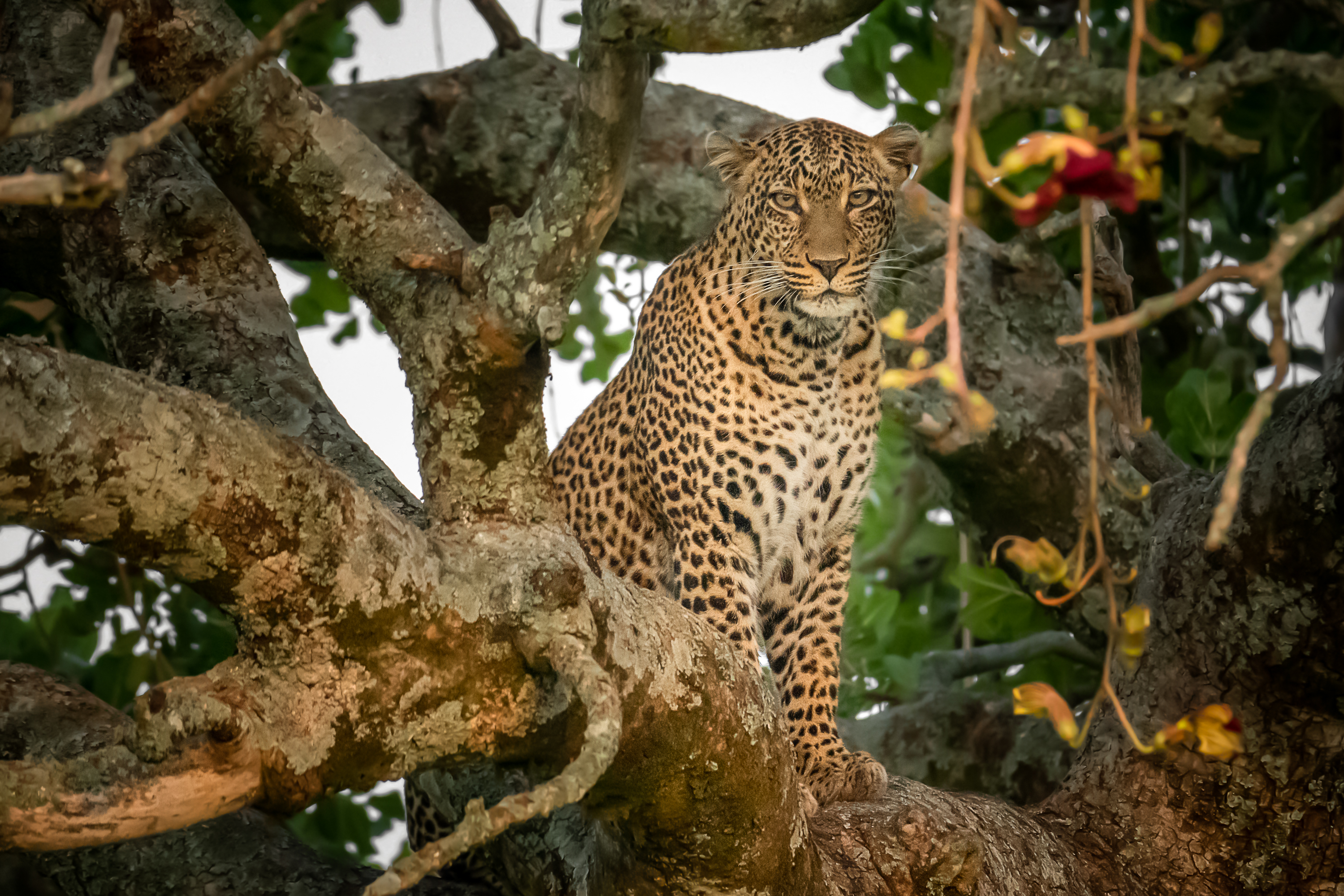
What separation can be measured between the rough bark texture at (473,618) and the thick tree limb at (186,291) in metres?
0.01

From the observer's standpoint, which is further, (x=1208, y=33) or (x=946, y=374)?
(x=1208, y=33)

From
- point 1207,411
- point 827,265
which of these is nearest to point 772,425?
point 827,265

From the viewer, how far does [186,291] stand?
11.1ft

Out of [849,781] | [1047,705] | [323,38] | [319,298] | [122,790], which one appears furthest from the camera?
[319,298]

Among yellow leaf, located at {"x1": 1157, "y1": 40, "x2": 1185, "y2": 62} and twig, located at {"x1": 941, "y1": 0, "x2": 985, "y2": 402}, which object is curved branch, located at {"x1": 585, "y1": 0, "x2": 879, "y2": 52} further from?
twig, located at {"x1": 941, "y1": 0, "x2": 985, "y2": 402}

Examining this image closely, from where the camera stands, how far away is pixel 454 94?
524cm

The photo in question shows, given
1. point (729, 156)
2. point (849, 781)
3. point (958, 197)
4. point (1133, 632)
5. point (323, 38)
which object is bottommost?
point (849, 781)

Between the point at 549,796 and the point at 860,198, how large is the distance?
2.66m

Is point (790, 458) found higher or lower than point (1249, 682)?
higher

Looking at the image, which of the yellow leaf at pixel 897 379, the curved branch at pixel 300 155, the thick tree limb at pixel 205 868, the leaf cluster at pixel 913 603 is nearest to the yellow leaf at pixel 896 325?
the yellow leaf at pixel 897 379

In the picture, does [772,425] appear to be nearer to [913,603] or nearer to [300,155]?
[300,155]

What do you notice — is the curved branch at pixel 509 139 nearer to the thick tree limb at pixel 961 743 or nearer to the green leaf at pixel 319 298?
the green leaf at pixel 319 298

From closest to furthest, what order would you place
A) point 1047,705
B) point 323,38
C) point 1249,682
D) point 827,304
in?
point 1047,705, point 1249,682, point 827,304, point 323,38

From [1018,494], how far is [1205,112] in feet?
11.3
